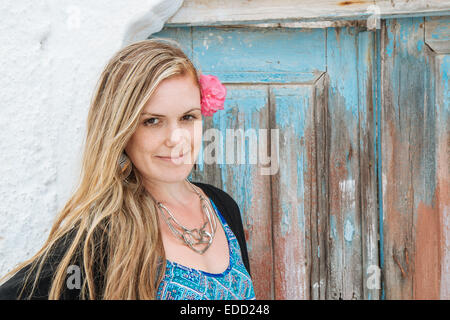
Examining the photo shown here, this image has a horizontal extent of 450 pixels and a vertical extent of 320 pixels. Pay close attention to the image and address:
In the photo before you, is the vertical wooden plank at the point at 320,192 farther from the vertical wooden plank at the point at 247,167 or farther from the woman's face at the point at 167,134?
the woman's face at the point at 167,134

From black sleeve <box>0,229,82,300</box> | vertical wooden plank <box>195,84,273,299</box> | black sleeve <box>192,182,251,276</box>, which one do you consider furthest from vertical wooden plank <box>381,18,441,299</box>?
black sleeve <box>0,229,82,300</box>

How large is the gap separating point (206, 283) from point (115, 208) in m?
0.34

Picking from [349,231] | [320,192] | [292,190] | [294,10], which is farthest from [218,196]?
[294,10]

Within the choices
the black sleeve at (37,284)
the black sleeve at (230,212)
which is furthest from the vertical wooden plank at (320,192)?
the black sleeve at (37,284)

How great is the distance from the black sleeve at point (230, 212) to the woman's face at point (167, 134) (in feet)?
1.00

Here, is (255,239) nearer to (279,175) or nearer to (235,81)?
(279,175)

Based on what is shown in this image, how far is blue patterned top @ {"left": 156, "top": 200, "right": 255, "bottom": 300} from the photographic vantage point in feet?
3.81

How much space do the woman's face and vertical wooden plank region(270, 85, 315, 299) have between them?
1.81 ft

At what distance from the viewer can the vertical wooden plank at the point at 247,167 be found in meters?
1.68

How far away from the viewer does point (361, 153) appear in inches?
66.5

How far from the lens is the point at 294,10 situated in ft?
4.96

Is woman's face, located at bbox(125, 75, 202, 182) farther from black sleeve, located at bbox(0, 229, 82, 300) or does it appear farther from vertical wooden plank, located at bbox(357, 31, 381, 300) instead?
vertical wooden plank, located at bbox(357, 31, 381, 300)

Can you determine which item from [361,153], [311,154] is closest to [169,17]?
[311,154]

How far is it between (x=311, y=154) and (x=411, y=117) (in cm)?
41
